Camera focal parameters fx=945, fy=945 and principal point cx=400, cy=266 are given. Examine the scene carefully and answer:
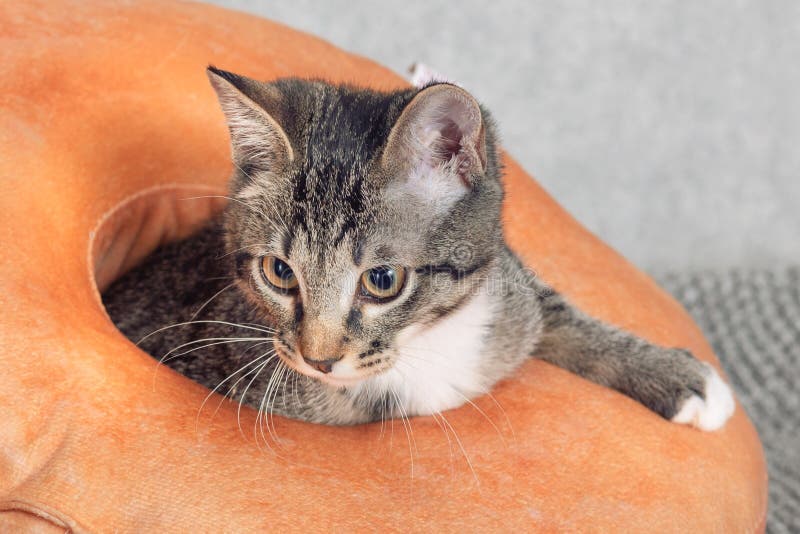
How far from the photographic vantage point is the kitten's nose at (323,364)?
1222 millimetres

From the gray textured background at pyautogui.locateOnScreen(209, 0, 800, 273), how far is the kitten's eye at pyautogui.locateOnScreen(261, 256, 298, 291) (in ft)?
5.39

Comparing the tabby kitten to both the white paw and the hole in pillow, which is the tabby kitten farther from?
the hole in pillow

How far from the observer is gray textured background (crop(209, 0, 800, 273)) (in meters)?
2.85

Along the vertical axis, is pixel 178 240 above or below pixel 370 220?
below

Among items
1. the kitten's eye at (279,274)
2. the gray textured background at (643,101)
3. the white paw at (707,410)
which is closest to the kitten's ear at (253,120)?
the kitten's eye at (279,274)

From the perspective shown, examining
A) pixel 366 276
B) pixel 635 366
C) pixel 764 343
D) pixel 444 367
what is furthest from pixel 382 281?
pixel 764 343

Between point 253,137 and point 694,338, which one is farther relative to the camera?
point 694,338

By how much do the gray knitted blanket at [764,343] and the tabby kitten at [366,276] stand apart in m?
0.75

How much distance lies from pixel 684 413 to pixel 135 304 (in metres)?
0.94

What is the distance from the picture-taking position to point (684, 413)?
59.9 inches

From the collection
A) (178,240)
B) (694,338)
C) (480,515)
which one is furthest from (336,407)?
(694,338)

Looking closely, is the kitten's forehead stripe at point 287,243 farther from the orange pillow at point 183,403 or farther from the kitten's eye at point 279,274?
the orange pillow at point 183,403

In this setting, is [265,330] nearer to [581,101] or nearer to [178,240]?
[178,240]

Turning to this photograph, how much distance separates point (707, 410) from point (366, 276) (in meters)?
0.65
